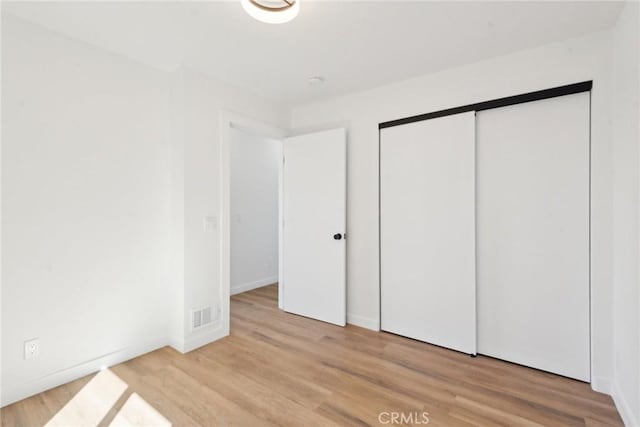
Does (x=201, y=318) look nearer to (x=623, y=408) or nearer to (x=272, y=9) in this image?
(x=272, y=9)

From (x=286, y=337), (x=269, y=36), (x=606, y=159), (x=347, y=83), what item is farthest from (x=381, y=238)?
(x=269, y=36)

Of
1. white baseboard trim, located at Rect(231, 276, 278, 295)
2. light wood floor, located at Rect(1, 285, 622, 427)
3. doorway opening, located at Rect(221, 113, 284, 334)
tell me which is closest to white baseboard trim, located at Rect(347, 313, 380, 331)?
light wood floor, located at Rect(1, 285, 622, 427)

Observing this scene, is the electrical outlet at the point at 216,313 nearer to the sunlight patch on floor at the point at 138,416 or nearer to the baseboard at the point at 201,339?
the baseboard at the point at 201,339

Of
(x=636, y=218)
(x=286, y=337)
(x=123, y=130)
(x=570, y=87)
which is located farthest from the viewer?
(x=286, y=337)

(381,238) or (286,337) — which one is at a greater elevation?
(381,238)

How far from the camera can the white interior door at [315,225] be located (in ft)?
10.4

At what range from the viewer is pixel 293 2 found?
5.32 ft

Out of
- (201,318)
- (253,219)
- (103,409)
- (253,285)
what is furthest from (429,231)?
(253,285)

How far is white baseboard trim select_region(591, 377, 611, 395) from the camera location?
1981 mm

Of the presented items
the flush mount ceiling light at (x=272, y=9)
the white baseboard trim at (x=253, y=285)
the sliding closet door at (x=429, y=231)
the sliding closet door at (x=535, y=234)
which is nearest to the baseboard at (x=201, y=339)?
the white baseboard trim at (x=253, y=285)

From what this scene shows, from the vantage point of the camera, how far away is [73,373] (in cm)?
215

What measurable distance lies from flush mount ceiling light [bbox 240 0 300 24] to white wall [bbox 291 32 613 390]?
5.15 ft

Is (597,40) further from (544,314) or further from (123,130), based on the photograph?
(123,130)

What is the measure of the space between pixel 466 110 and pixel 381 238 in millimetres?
1420
